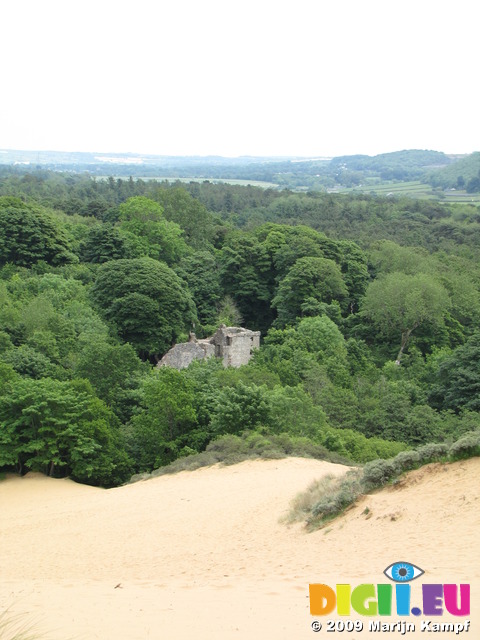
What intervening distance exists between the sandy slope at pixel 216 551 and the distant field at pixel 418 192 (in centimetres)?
10258

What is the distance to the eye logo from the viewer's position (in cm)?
816

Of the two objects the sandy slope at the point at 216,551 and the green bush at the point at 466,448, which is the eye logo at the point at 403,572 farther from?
the green bush at the point at 466,448

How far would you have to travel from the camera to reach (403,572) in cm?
835

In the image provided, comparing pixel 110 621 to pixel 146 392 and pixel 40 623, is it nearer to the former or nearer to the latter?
pixel 40 623

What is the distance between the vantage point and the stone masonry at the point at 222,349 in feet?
101

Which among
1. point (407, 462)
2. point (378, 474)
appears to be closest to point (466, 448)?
point (407, 462)

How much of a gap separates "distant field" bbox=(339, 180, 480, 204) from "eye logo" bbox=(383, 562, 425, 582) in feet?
352

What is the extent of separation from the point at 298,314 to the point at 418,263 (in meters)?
10.4

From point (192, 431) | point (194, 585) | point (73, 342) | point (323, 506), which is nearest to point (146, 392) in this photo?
point (192, 431)
